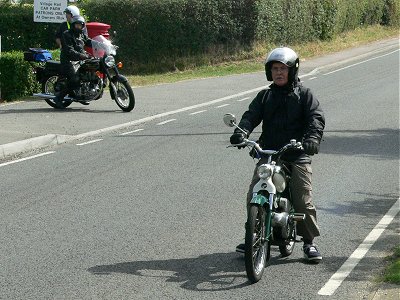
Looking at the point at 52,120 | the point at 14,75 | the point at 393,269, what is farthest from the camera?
the point at 14,75

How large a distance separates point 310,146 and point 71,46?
41.0ft

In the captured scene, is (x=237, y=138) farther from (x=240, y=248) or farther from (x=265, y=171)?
(x=240, y=248)

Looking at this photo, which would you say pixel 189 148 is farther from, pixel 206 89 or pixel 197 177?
pixel 206 89

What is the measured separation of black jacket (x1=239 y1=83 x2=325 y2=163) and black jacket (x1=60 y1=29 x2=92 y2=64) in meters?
11.8

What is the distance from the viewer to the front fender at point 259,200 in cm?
744

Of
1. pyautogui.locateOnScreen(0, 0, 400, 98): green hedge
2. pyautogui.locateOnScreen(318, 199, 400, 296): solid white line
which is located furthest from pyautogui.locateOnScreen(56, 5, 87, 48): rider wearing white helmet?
pyautogui.locateOnScreen(0, 0, 400, 98): green hedge

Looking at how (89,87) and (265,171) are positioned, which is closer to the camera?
(265,171)

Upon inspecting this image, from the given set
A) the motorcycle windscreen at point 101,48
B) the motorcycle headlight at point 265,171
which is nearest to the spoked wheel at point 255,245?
the motorcycle headlight at point 265,171

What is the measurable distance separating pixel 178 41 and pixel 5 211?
928 inches

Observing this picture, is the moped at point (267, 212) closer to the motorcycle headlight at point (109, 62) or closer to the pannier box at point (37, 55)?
the motorcycle headlight at point (109, 62)

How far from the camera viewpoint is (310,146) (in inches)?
307

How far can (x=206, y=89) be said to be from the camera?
2545 centimetres

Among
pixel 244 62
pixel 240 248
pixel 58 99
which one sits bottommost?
pixel 244 62

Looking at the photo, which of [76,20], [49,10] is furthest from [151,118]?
[49,10]
